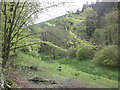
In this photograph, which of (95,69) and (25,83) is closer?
(25,83)

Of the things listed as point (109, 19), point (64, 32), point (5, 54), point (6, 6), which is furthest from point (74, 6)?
point (109, 19)

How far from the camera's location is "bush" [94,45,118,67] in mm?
4932

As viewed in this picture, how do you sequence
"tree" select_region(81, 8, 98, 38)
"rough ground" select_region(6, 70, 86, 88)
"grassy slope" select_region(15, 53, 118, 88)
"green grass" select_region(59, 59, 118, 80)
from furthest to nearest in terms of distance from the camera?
"green grass" select_region(59, 59, 118, 80)
"grassy slope" select_region(15, 53, 118, 88)
"rough ground" select_region(6, 70, 86, 88)
"tree" select_region(81, 8, 98, 38)

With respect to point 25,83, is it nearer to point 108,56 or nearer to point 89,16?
point 89,16

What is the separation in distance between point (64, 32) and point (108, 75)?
5.62 metres

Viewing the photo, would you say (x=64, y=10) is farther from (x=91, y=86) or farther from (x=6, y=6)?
(x=91, y=86)

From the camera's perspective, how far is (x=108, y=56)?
19.0 ft

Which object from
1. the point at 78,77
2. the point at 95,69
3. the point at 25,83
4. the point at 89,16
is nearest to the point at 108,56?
the point at 78,77

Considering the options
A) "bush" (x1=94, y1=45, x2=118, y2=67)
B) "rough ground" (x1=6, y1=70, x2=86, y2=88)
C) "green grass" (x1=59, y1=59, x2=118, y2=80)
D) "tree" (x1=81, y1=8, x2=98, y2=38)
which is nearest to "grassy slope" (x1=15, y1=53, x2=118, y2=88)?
"green grass" (x1=59, y1=59, x2=118, y2=80)

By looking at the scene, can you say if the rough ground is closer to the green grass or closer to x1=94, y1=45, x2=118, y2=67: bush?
x1=94, y1=45, x2=118, y2=67: bush

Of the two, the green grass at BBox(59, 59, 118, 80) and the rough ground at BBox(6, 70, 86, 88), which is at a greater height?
the rough ground at BBox(6, 70, 86, 88)

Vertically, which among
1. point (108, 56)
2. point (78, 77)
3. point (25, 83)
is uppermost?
point (108, 56)

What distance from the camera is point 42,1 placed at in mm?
1984

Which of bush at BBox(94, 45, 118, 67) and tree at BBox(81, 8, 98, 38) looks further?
bush at BBox(94, 45, 118, 67)
